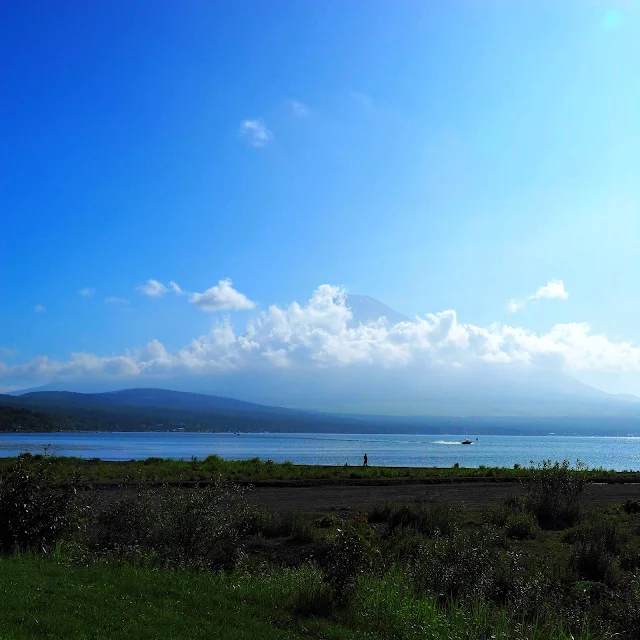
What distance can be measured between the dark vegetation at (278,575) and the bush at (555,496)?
8.51ft

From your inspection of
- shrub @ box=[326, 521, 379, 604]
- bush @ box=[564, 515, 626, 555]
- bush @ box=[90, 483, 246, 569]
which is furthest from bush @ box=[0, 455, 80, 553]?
bush @ box=[564, 515, 626, 555]

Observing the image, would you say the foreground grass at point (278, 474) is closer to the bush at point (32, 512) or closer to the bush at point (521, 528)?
the bush at point (521, 528)

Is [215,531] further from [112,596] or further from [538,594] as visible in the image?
[538,594]

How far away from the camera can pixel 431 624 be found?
7844mm

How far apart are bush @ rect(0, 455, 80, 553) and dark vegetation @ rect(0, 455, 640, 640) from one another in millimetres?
24

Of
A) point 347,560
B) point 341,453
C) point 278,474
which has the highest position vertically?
point 347,560

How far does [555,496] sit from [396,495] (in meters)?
7.50

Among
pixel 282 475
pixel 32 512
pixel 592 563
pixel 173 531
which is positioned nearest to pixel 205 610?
pixel 173 531

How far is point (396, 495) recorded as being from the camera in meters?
25.1

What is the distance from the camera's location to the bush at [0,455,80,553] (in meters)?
11.8

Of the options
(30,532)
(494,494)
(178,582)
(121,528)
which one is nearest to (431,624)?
(178,582)

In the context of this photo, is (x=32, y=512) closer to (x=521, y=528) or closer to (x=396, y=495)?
(x=521, y=528)

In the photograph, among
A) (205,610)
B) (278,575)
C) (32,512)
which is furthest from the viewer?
(32,512)

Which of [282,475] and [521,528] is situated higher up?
[521,528]
